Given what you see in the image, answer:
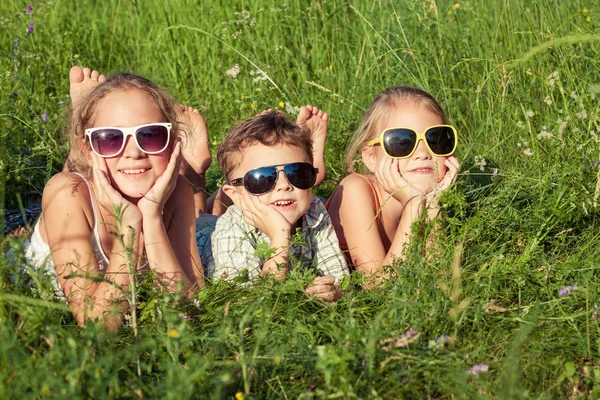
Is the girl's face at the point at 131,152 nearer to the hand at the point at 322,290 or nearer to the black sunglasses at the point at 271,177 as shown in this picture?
the black sunglasses at the point at 271,177

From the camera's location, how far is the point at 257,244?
147 inches

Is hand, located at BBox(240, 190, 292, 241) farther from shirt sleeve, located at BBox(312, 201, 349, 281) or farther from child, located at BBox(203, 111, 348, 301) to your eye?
shirt sleeve, located at BBox(312, 201, 349, 281)

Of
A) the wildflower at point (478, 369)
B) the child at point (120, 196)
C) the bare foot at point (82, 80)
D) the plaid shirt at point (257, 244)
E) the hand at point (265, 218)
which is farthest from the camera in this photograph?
the bare foot at point (82, 80)

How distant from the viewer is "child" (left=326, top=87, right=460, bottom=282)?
3.88 metres

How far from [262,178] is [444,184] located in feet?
2.90

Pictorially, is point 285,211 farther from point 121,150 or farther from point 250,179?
point 121,150

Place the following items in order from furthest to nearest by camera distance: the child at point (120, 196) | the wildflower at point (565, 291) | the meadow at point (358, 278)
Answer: the child at point (120, 196), the wildflower at point (565, 291), the meadow at point (358, 278)

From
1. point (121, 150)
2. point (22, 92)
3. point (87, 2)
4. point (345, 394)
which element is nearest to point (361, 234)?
point (121, 150)

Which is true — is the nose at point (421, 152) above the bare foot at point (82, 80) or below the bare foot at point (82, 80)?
below

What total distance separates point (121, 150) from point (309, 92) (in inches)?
91.2

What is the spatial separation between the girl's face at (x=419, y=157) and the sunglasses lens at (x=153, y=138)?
3.63 ft

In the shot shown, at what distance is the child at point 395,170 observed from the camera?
3.88m

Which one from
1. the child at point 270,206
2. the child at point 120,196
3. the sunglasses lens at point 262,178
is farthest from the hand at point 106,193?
the sunglasses lens at point 262,178

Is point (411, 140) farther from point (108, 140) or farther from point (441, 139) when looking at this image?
point (108, 140)
